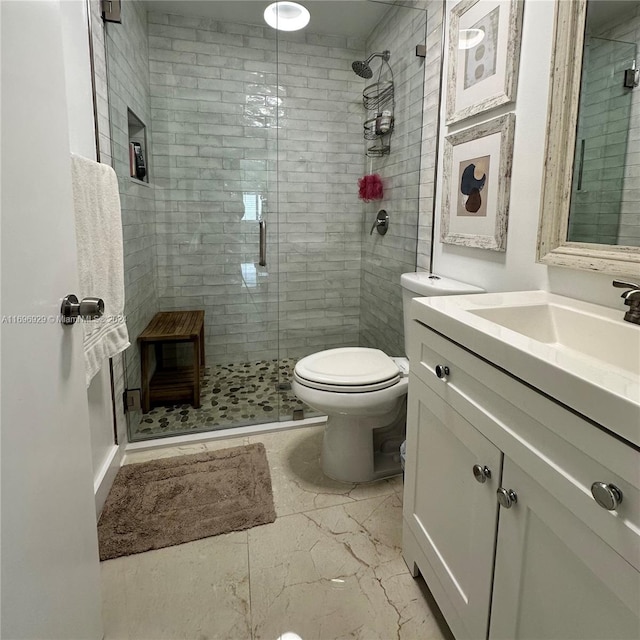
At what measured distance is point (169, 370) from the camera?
2.63m

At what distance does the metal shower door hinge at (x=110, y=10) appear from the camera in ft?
5.76

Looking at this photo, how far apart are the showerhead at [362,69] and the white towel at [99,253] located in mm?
1879

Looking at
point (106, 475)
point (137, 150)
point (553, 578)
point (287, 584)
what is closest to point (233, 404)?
point (106, 475)

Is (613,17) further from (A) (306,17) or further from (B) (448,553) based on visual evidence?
(A) (306,17)

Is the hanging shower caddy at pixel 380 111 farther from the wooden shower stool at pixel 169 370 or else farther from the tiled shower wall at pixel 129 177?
the wooden shower stool at pixel 169 370

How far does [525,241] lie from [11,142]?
1469 mm

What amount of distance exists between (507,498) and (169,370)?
225 cm

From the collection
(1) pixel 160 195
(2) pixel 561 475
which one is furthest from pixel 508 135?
(1) pixel 160 195

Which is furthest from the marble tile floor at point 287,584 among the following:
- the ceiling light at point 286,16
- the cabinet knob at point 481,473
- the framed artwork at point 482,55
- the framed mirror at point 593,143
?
the ceiling light at point 286,16

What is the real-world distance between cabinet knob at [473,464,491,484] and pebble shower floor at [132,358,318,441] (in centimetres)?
151

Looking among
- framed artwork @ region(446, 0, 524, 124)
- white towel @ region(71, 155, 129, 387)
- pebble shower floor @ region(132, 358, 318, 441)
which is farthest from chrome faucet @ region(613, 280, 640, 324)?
pebble shower floor @ region(132, 358, 318, 441)

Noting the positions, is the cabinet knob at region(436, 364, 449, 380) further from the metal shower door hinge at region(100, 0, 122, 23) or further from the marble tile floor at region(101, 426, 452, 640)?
the metal shower door hinge at region(100, 0, 122, 23)

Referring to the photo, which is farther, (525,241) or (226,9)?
(226,9)

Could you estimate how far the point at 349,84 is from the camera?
2750 millimetres
